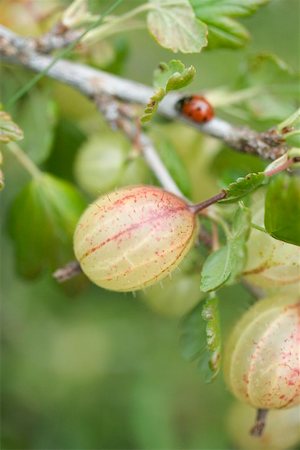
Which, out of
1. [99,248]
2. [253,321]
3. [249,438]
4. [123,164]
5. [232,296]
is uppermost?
[99,248]

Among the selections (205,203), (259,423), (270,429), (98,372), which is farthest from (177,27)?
(98,372)

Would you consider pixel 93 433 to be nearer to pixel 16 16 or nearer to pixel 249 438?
pixel 249 438

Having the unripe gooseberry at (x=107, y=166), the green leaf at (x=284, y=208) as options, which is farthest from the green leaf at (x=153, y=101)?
the unripe gooseberry at (x=107, y=166)

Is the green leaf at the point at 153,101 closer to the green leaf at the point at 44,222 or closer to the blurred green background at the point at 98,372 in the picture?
the green leaf at the point at 44,222

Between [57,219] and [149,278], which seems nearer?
[149,278]

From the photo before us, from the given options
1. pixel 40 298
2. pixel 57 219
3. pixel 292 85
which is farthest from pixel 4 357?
pixel 292 85

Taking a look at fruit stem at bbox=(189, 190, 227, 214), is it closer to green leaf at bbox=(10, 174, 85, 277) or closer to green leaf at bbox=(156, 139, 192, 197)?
green leaf at bbox=(156, 139, 192, 197)

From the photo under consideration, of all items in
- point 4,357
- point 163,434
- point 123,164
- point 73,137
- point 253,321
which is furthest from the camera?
point 4,357

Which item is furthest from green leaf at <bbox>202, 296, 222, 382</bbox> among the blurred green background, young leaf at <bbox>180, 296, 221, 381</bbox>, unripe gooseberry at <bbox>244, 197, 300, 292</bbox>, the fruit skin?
the blurred green background
